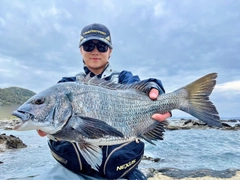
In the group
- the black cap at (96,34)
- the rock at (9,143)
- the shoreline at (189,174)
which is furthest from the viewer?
the rock at (9,143)

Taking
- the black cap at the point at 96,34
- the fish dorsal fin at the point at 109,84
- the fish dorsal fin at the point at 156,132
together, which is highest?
the black cap at the point at 96,34

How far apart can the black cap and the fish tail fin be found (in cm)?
192

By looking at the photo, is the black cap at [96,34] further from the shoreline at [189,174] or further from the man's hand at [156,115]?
the shoreline at [189,174]

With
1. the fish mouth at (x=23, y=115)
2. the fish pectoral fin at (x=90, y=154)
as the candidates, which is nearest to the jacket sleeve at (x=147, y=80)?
the fish pectoral fin at (x=90, y=154)

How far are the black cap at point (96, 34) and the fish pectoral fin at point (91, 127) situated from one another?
2104 millimetres

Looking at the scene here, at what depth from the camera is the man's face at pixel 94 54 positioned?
5.14m

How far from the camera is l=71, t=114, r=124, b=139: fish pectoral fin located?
3361 mm

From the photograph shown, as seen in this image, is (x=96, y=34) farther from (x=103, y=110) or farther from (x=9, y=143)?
(x=9, y=143)

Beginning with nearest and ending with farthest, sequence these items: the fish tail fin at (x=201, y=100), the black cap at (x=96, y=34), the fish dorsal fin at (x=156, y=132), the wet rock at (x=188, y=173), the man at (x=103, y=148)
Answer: the fish tail fin at (x=201, y=100)
the fish dorsal fin at (x=156, y=132)
the man at (x=103, y=148)
the black cap at (x=96, y=34)
the wet rock at (x=188, y=173)

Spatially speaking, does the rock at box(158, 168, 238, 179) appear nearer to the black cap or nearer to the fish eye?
the black cap

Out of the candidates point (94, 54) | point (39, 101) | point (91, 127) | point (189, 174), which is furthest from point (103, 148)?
point (189, 174)

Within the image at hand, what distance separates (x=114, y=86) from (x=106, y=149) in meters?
1.21

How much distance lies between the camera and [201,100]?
3.96 metres

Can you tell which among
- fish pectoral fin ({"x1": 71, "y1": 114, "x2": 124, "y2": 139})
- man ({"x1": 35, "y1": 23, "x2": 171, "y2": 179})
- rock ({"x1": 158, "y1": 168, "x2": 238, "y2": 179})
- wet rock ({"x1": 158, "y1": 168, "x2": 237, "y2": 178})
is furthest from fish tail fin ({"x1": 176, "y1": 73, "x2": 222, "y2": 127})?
wet rock ({"x1": 158, "y1": 168, "x2": 237, "y2": 178})
